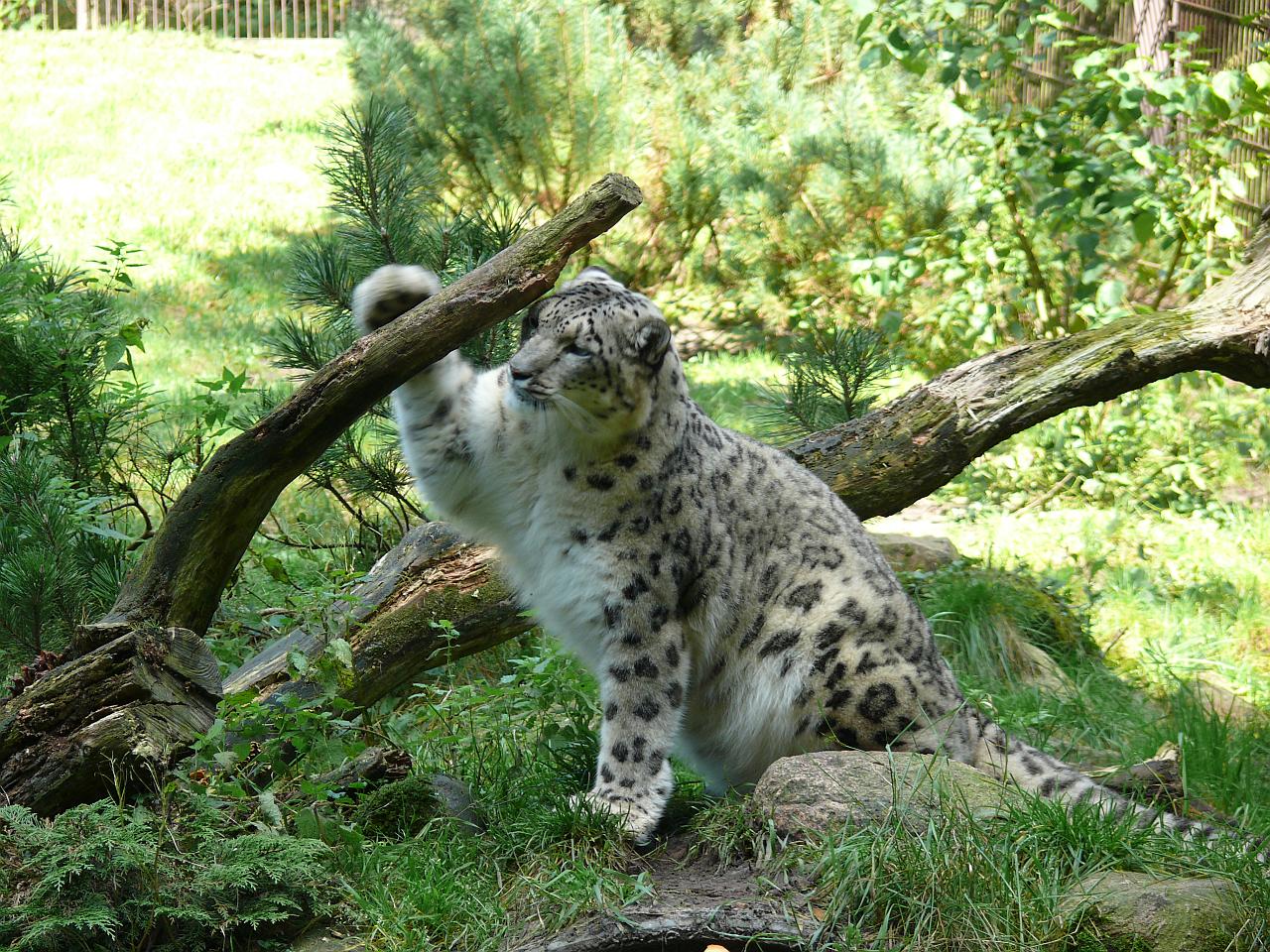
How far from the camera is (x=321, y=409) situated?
4582 millimetres

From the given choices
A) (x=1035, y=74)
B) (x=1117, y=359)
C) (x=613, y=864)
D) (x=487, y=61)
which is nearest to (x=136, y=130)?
(x=487, y=61)

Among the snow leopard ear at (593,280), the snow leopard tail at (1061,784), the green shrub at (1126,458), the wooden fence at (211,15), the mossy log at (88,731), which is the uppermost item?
the snow leopard ear at (593,280)

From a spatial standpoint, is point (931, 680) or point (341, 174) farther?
point (341, 174)

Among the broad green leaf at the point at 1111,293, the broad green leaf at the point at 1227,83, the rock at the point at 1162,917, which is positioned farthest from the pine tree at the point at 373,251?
the broad green leaf at the point at 1111,293

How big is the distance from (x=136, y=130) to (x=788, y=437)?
13.8 m

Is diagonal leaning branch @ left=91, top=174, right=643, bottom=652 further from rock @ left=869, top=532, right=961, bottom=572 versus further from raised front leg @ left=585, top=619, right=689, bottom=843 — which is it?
rock @ left=869, top=532, right=961, bottom=572

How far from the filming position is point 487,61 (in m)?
12.7

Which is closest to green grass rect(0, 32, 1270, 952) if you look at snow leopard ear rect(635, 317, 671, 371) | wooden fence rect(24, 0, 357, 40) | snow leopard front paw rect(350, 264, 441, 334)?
snow leopard front paw rect(350, 264, 441, 334)

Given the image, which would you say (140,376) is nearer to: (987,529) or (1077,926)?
(987,529)

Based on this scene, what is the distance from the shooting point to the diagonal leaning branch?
4527 mm

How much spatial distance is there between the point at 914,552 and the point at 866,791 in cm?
446

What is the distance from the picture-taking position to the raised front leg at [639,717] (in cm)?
465

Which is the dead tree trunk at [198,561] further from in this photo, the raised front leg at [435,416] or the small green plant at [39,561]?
the small green plant at [39,561]

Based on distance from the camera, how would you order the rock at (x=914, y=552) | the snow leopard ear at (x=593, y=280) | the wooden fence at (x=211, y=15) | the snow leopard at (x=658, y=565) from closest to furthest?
the snow leopard at (x=658, y=565) < the snow leopard ear at (x=593, y=280) < the rock at (x=914, y=552) < the wooden fence at (x=211, y=15)
